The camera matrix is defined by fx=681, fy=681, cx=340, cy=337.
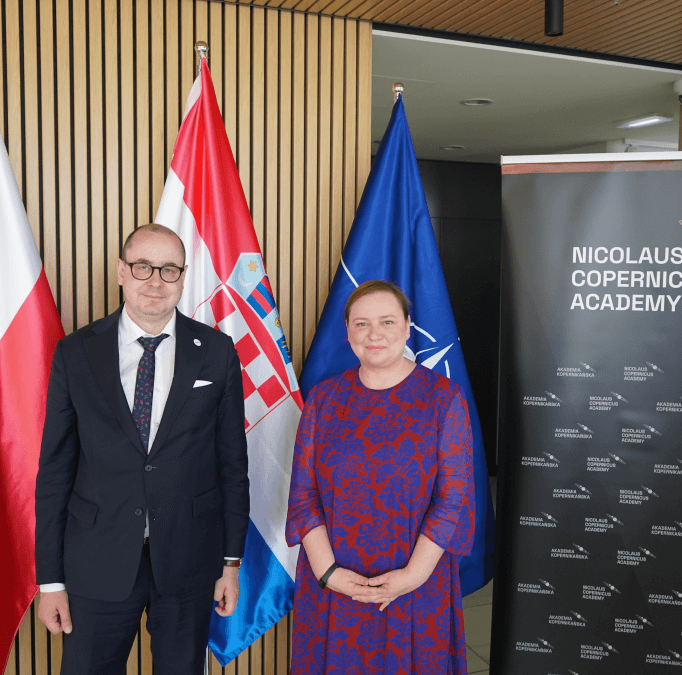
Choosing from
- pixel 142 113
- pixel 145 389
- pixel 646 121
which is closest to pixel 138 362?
pixel 145 389

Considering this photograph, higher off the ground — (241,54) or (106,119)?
(241,54)

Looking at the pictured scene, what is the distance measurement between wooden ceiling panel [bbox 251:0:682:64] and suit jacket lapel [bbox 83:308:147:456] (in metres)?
1.67

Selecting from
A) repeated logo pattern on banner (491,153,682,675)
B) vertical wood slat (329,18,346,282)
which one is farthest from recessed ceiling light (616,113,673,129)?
vertical wood slat (329,18,346,282)

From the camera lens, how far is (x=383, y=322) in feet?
6.79

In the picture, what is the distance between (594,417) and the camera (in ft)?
8.57

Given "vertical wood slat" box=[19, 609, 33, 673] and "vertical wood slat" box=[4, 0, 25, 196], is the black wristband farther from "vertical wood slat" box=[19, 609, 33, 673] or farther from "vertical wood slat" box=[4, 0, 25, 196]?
"vertical wood slat" box=[4, 0, 25, 196]

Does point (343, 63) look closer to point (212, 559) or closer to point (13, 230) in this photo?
point (13, 230)

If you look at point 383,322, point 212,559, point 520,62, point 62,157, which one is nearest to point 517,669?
point 212,559

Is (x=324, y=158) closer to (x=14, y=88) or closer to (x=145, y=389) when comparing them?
(x=14, y=88)

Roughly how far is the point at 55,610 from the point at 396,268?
175cm

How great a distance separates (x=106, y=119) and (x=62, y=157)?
234mm

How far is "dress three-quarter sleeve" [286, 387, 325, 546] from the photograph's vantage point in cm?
212

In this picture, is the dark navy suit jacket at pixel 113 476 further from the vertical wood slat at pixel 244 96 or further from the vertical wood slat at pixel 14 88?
the vertical wood slat at pixel 244 96

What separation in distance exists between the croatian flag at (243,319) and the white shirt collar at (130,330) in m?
0.45
